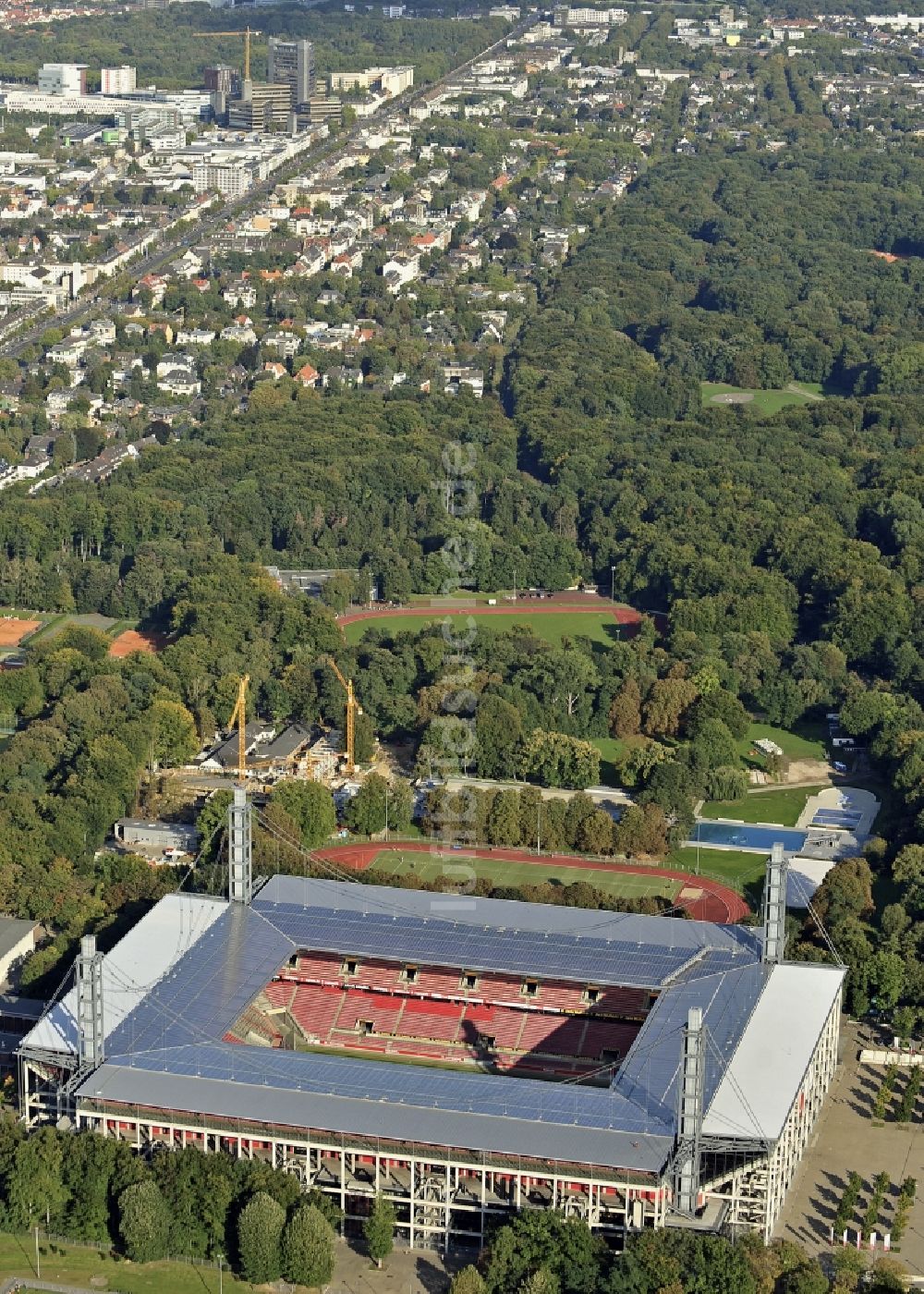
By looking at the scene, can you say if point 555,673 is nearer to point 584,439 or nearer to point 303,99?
point 584,439

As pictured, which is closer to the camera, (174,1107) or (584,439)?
(174,1107)

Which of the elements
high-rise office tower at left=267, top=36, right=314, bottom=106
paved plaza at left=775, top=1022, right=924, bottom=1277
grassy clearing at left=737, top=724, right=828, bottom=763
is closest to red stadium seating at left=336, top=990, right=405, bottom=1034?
paved plaza at left=775, top=1022, right=924, bottom=1277

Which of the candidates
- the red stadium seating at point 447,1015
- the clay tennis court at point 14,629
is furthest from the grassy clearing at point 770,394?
the red stadium seating at point 447,1015

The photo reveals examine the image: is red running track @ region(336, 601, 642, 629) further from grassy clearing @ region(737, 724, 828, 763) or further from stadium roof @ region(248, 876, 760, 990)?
stadium roof @ region(248, 876, 760, 990)

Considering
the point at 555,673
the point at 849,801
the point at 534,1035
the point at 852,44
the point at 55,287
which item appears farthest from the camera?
the point at 852,44

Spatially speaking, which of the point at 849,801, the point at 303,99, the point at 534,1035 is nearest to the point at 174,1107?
the point at 534,1035

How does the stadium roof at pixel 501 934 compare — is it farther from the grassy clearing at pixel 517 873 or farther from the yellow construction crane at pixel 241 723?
the yellow construction crane at pixel 241 723

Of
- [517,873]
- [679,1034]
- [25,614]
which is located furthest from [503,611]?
[679,1034]
